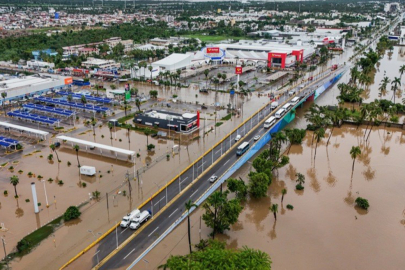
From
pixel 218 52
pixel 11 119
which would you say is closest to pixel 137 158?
pixel 11 119

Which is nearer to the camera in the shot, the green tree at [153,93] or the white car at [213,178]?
the white car at [213,178]

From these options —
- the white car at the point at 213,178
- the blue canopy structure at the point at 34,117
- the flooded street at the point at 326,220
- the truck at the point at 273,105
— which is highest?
the truck at the point at 273,105

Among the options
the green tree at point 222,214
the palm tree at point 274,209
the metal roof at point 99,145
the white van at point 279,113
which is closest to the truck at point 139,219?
the green tree at point 222,214

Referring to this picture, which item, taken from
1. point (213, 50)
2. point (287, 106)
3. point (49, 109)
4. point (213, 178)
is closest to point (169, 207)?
point (213, 178)

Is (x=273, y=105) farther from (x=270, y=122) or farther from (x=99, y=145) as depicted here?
(x=99, y=145)

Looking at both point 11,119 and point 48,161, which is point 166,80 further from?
point 48,161

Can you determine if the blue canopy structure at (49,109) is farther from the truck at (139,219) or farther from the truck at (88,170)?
the truck at (139,219)
